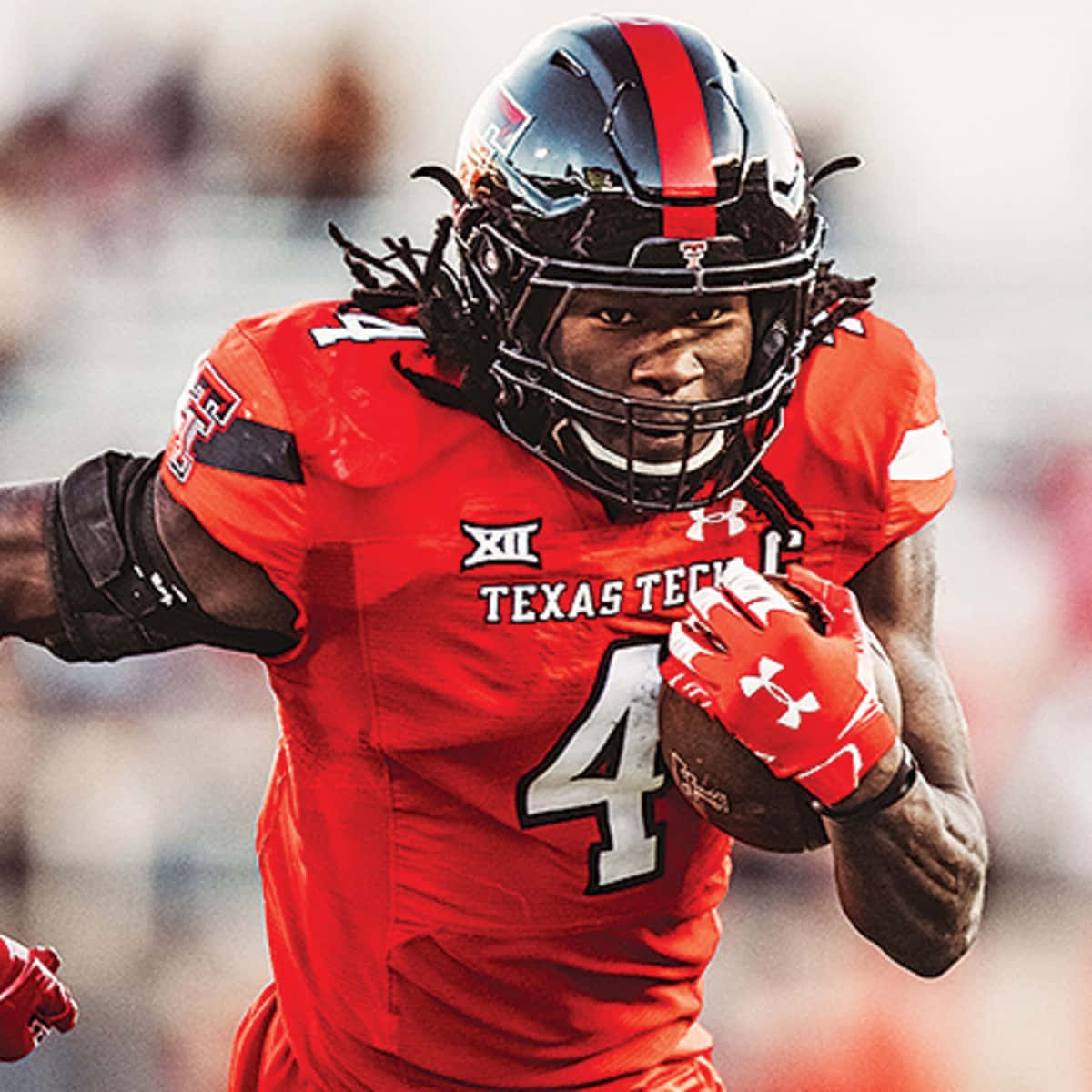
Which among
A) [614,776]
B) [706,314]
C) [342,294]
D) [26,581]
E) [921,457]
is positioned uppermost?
[706,314]

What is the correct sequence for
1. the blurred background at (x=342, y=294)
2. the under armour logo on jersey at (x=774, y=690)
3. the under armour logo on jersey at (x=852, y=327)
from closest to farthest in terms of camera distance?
the under armour logo on jersey at (x=774, y=690), the under armour logo on jersey at (x=852, y=327), the blurred background at (x=342, y=294)

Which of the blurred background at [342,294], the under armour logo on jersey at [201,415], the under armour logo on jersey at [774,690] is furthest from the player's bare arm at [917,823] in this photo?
the blurred background at [342,294]

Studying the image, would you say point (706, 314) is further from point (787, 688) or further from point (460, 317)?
point (787, 688)

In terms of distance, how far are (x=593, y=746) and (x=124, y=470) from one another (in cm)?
59

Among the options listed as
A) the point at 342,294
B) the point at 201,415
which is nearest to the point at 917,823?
the point at 201,415

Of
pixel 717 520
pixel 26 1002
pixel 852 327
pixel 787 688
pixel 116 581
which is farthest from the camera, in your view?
pixel 26 1002

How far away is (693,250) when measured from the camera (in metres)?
1.87

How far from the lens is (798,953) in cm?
423

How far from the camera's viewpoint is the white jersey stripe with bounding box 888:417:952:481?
213 centimetres

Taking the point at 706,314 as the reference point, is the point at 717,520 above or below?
below

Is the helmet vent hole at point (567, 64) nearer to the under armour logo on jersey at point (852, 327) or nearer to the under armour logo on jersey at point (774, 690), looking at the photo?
the under armour logo on jersey at point (852, 327)

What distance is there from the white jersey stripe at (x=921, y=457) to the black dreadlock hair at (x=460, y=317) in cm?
13

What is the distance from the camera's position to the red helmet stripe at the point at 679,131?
6.17 feet

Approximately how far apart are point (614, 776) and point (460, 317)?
0.54 m
